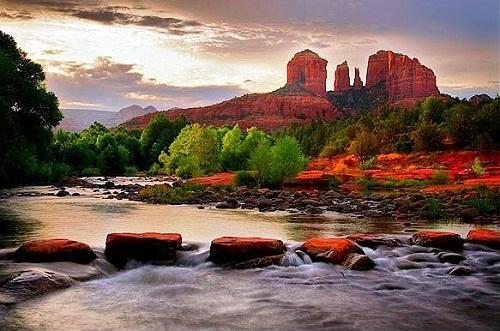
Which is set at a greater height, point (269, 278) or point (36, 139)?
point (36, 139)

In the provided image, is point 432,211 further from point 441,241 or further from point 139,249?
point 139,249

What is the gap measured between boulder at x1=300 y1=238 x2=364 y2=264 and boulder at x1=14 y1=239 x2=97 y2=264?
19.3 ft

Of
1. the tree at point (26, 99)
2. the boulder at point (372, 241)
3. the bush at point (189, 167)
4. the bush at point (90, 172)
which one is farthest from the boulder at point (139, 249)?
the bush at point (90, 172)

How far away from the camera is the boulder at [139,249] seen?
14.1 metres

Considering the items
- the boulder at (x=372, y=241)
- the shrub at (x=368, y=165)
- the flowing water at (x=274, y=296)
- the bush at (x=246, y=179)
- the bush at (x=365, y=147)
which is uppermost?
the bush at (x=365, y=147)

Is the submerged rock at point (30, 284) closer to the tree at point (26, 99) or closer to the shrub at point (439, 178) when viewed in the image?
the tree at point (26, 99)

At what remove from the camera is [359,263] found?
1345 cm

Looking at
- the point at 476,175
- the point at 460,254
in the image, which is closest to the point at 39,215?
the point at 460,254

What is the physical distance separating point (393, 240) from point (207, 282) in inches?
276

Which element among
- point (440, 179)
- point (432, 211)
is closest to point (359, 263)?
point (432, 211)

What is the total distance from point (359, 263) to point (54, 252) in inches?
306

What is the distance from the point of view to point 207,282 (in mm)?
12258

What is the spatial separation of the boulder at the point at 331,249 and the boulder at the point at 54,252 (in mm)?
5883

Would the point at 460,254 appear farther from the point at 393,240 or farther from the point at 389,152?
the point at 389,152
